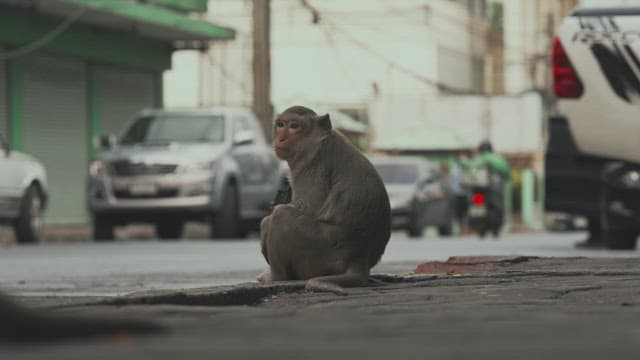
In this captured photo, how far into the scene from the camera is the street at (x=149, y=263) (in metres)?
13.1

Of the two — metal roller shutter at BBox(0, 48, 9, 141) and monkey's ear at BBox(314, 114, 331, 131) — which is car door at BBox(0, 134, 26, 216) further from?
monkey's ear at BBox(314, 114, 331, 131)

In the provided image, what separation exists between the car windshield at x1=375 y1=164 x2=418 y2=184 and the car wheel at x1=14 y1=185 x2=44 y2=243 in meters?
9.79

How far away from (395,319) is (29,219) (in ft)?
61.2

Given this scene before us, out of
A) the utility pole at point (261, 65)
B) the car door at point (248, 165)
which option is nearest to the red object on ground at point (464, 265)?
the car door at point (248, 165)

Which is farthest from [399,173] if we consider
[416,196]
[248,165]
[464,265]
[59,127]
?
[464,265]

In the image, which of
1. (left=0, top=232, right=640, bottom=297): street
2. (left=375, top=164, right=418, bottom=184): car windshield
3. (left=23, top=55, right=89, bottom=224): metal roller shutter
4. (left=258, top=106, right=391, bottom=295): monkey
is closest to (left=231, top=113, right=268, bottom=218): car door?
(left=0, top=232, right=640, bottom=297): street

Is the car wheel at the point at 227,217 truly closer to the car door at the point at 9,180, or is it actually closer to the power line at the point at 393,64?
the car door at the point at 9,180

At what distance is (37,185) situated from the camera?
25828mm

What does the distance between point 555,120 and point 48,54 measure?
18582 millimetres

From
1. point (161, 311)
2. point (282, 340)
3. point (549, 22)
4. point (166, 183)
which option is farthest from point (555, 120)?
point (549, 22)

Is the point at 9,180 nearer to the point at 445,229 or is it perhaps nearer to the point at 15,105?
the point at 15,105

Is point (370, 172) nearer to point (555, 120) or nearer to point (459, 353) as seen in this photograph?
point (459, 353)

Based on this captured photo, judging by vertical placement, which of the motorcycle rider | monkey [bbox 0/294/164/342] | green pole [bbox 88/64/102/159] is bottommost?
the motorcycle rider

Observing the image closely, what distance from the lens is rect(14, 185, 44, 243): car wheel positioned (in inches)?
1000
